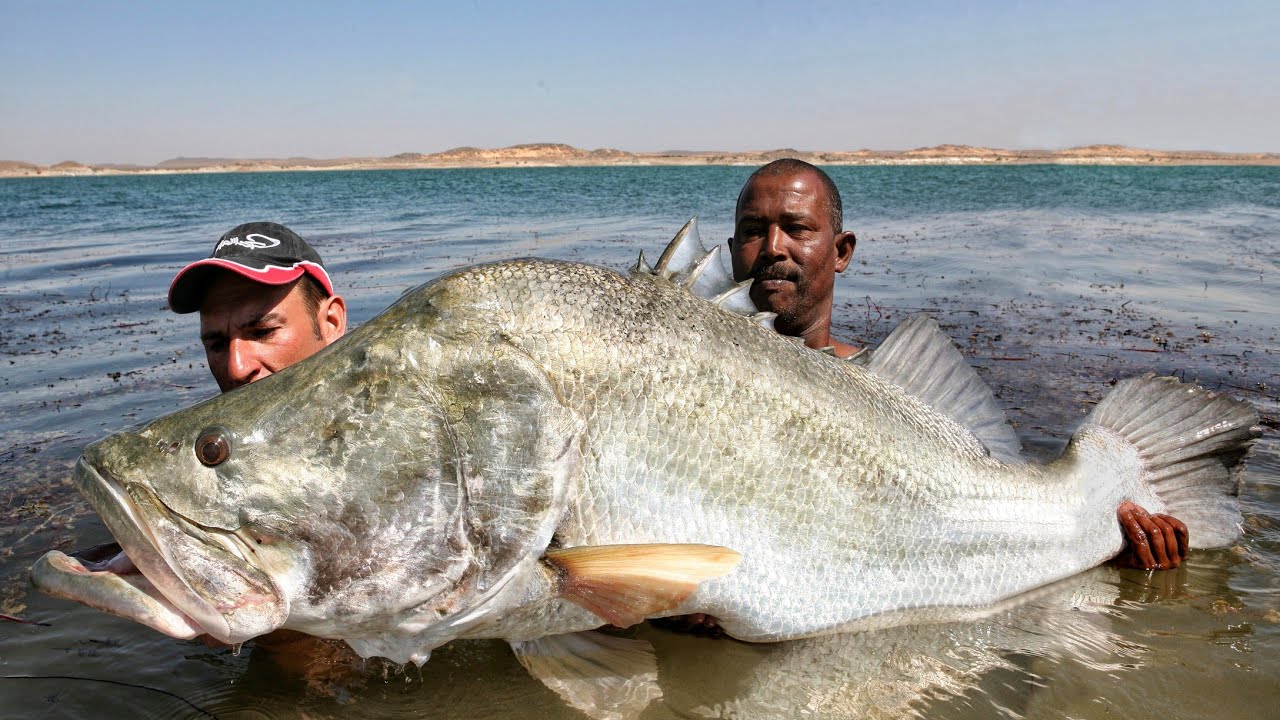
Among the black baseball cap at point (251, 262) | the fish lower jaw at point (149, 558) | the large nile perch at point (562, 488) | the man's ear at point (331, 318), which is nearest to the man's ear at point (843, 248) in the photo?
the large nile perch at point (562, 488)

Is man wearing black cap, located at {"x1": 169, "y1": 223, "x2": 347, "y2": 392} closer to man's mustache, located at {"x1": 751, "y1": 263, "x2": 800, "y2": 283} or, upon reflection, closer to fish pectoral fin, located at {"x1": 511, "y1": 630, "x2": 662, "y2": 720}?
fish pectoral fin, located at {"x1": 511, "y1": 630, "x2": 662, "y2": 720}

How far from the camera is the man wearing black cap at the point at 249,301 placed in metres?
3.35

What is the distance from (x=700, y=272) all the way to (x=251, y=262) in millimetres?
1834

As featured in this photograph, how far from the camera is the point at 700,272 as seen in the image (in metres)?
2.93

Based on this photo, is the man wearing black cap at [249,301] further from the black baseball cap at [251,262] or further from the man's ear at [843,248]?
the man's ear at [843,248]

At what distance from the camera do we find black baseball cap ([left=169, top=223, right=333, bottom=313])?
3.30m

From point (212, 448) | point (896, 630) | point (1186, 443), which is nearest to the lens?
point (212, 448)

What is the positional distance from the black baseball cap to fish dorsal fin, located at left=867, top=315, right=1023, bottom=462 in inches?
92.9

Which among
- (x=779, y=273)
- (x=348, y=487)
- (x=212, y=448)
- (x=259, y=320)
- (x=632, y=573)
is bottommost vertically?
(x=632, y=573)

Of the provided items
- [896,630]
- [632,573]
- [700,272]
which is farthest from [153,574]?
[896,630]

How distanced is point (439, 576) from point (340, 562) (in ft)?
0.83

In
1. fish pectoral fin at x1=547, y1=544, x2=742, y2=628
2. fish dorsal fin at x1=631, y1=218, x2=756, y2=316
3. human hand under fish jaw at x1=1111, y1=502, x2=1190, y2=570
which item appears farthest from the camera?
human hand under fish jaw at x1=1111, y1=502, x2=1190, y2=570

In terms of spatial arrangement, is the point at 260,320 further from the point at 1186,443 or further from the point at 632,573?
the point at 1186,443

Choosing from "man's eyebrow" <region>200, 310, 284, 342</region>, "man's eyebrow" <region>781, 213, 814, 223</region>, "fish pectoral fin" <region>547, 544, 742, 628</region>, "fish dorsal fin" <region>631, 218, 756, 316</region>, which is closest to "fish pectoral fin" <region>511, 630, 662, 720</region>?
"fish pectoral fin" <region>547, 544, 742, 628</region>
